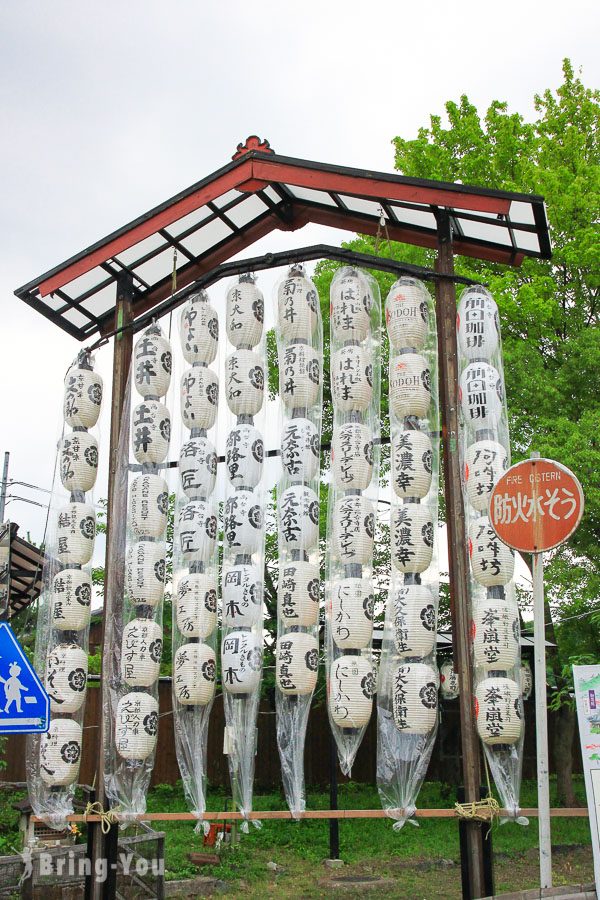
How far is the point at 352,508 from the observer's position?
26.0ft

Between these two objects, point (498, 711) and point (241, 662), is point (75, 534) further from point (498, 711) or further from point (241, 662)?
point (498, 711)

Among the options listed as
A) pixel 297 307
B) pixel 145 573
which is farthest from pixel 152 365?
pixel 145 573

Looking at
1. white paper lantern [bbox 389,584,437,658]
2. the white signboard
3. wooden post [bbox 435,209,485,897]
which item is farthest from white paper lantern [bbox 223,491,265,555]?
the white signboard

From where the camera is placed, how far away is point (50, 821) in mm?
8164

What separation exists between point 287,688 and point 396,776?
3.93 ft

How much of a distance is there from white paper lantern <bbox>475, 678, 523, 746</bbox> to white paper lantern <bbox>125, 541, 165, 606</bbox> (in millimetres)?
3324

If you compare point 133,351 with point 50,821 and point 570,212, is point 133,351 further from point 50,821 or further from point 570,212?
point 570,212

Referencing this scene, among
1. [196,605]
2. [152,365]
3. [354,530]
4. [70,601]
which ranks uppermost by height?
[152,365]

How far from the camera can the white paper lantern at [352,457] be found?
8039 mm

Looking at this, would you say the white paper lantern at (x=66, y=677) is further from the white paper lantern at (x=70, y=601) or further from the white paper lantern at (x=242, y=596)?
the white paper lantern at (x=242, y=596)

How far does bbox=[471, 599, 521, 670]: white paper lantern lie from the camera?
7.07 m

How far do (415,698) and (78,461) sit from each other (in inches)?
176

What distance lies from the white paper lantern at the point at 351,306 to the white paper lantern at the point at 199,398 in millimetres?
1468

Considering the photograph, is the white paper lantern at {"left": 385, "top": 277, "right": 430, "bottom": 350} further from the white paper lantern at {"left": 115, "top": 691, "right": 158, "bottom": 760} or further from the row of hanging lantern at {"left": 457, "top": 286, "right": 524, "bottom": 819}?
the white paper lantern at {"left": 115, "top": 691, "right": 158, "bottom": 760}
